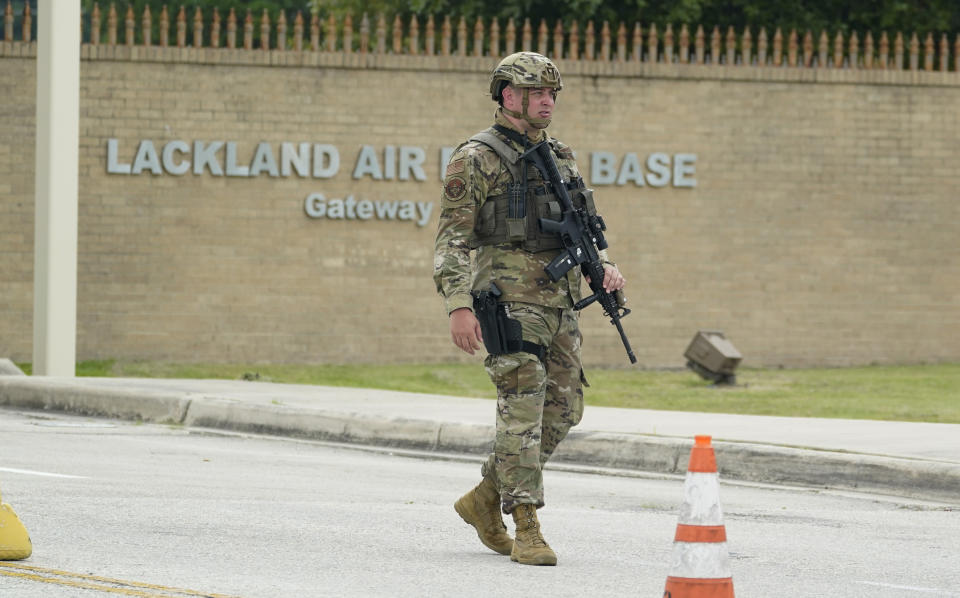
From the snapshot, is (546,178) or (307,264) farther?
(307,264)

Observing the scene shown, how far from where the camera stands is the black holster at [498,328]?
6392mm

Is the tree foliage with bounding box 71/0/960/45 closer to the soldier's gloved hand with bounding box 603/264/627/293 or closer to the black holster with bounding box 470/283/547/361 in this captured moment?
the soldier's gloved hand with bounding box 603/264/627/293

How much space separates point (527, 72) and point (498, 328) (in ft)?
3.43

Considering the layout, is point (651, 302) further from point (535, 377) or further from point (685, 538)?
point (685, 538)

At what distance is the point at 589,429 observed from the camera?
449 inches

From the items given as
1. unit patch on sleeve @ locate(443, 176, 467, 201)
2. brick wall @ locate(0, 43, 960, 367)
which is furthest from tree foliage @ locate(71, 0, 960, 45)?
unit patch on sleeve @ locate(443, 176, 467, 201)

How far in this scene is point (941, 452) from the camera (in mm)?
10023

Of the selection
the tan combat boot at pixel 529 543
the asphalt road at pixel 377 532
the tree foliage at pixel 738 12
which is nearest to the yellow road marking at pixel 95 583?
the asphalt road at pixel 377 532

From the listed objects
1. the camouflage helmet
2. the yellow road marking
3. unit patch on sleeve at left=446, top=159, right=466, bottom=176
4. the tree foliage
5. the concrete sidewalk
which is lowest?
the concrete sidewalk

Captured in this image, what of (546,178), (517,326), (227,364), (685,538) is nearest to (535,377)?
(517,326)

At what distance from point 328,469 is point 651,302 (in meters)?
10.5

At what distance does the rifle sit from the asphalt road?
Answer: 3.56 ft

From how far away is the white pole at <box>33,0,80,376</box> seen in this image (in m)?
15.7

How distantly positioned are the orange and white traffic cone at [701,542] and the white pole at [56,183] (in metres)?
11.9
